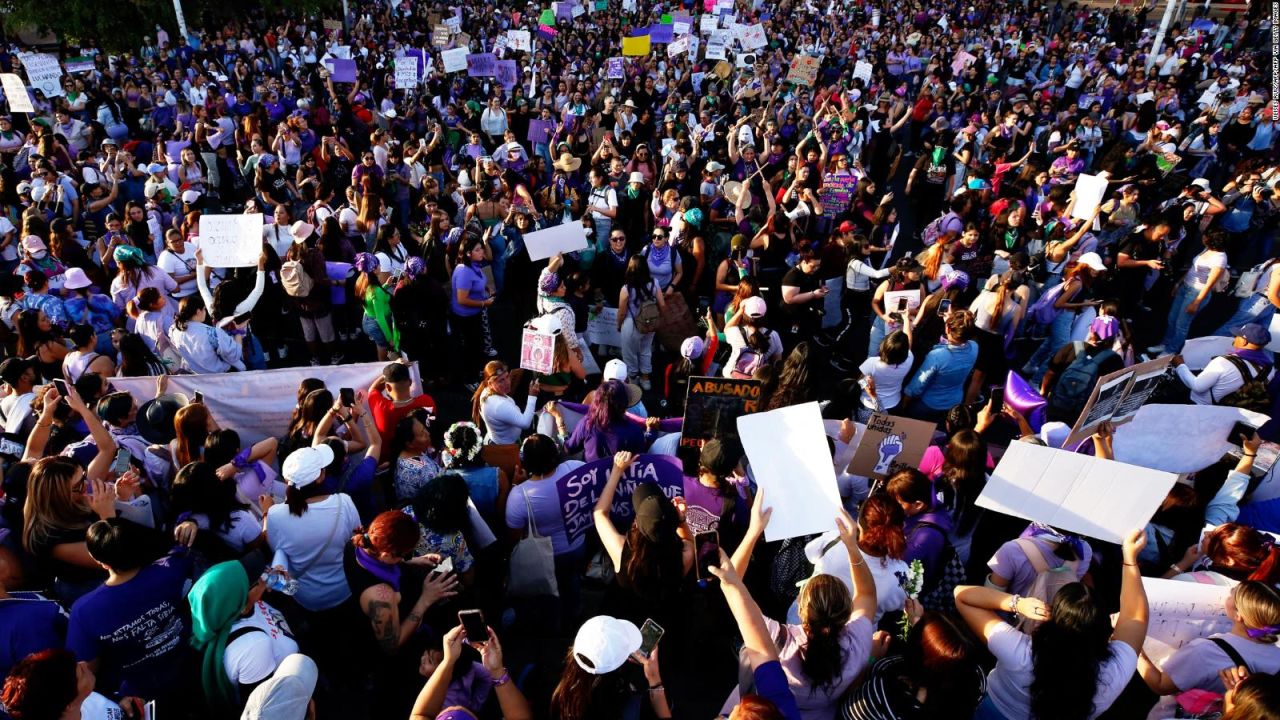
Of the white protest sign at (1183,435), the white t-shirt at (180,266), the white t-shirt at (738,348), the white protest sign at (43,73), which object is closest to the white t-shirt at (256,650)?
the white t-shirt at (738,348)

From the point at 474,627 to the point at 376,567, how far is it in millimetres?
939

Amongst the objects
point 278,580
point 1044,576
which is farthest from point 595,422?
point 1044,576

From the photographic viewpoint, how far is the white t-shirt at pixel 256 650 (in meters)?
2.83

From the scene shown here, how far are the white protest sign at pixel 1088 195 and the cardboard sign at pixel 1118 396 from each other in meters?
4.05

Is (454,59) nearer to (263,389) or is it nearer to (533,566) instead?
(263,389)

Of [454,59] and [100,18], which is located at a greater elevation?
[100,18]

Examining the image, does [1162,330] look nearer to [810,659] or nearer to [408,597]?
[810,659]

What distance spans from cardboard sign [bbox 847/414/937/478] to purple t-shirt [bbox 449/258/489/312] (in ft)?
13.6

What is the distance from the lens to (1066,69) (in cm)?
1820

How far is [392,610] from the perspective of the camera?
327cm

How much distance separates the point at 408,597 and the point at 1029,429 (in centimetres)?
425

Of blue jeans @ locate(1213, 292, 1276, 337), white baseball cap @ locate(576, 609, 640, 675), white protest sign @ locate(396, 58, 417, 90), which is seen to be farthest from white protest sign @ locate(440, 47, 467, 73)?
white baseball cap @ locate(576, 609, 640, 675)

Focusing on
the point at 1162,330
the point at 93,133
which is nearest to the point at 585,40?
the point at 93,133

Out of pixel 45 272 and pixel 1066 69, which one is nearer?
pixel 45 272
